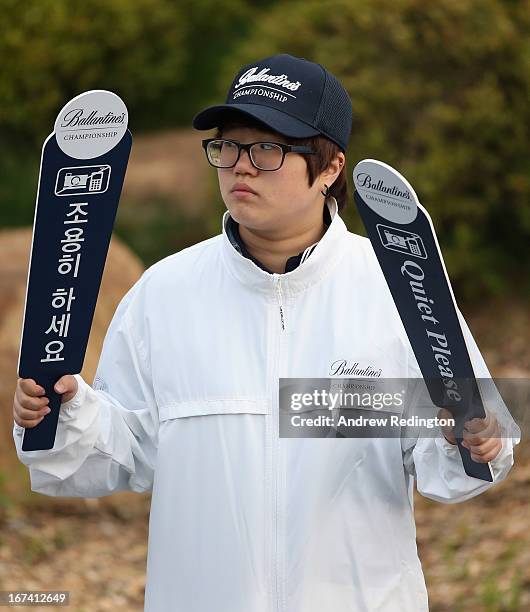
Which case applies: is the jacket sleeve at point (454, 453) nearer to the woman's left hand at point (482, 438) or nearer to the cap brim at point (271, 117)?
the woman's left hand at point (482, 438)

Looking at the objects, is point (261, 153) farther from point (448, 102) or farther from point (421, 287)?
point (448, 102)

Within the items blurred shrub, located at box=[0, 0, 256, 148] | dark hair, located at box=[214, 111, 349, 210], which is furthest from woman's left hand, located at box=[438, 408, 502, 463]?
blurred shrub, located at box=[0, 0, 256, 148]

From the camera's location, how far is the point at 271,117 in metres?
2.36

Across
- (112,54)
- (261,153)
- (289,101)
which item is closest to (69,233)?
(261,153)

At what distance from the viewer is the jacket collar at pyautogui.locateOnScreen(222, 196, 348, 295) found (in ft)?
7.94

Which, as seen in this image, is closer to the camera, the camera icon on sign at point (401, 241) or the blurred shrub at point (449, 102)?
the camera icon on sign at point (401, 241)

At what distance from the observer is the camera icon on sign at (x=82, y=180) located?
2.21 meters

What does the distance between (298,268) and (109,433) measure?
515mm

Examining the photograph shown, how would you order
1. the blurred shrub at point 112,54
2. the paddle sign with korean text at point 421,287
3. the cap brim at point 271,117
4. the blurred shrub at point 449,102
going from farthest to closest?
the blurred shrub at point 112,54, the blurred shrub at point 449,102, the cap brim at point 271,117, the paddle sign with korean text at point 421,287

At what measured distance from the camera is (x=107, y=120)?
2211 mm

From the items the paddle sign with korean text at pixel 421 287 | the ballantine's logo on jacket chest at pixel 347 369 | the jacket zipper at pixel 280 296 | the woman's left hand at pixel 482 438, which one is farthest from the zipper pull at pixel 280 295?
the woman's left hand at pixel 482 438

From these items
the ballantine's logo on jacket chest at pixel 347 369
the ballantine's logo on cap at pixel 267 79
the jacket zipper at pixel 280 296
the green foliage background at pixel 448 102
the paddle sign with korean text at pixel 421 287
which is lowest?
the green foliage background at pixel 448 102

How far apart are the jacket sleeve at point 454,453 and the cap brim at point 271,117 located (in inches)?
20.0

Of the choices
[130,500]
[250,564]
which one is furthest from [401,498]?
[130,500]
